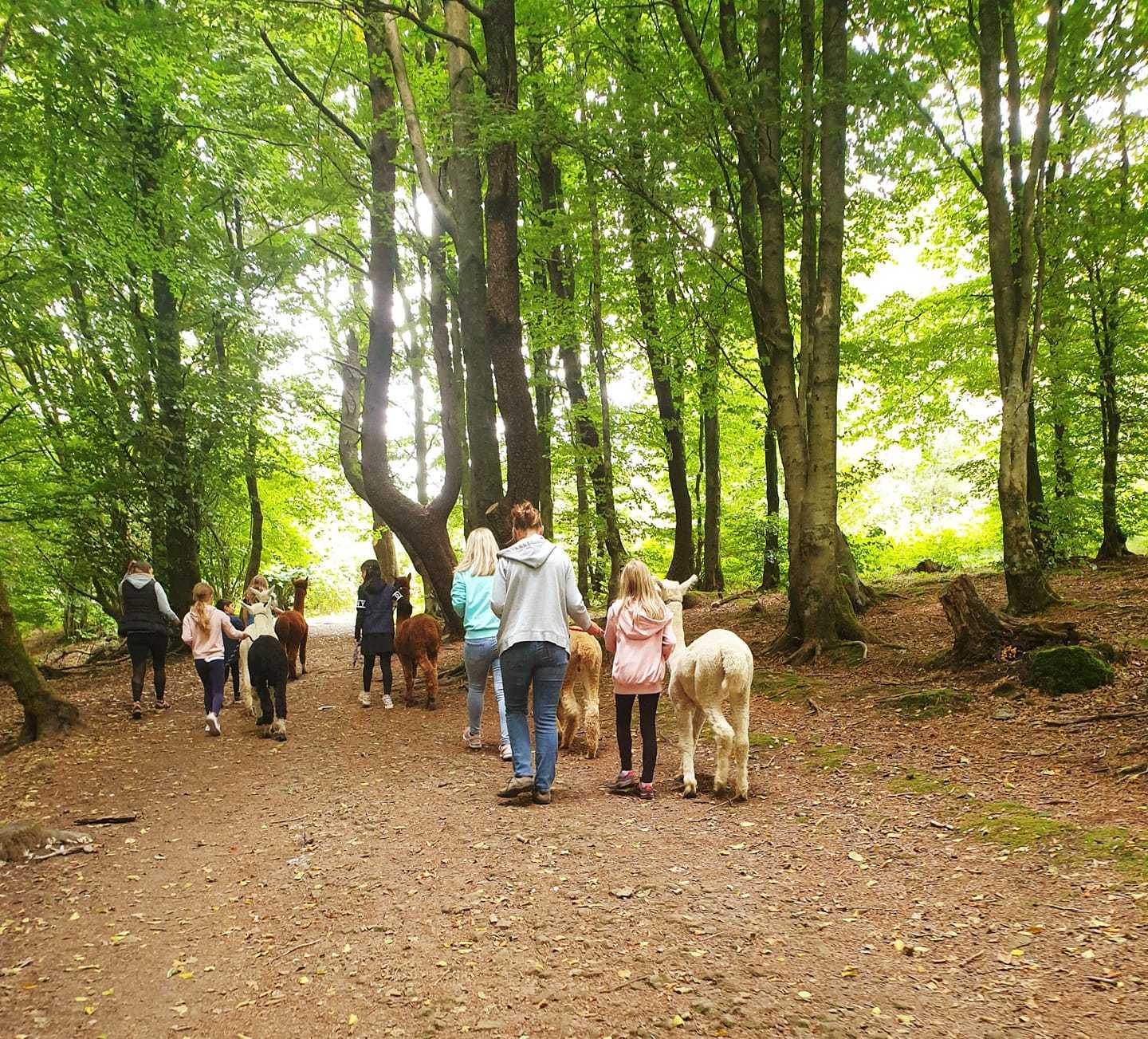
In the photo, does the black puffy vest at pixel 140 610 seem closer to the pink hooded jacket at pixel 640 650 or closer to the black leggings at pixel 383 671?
the black leggings at pixel 383 671

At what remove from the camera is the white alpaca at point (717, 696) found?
5273 millimetres

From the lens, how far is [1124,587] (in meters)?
10.4

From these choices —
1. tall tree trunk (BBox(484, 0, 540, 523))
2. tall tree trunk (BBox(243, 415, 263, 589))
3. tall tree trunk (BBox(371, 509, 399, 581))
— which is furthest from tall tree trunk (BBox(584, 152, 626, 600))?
tall tree trunk (BBox(371, 509, 399, 581))

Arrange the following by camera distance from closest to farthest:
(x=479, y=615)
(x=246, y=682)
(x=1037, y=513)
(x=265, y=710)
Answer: (x=479, y=615), (x=265, y=710), (x=246, y=682), (x=1037, y=513)

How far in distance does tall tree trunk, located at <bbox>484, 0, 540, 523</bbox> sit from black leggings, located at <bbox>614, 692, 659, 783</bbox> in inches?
162

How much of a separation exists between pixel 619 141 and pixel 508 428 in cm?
404

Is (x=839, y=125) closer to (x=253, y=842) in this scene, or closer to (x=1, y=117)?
(x=253, y=842)

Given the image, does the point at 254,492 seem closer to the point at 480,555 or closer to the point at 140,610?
the point at 140,610

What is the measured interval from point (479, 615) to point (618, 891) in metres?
3.49

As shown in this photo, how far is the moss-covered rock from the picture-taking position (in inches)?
256

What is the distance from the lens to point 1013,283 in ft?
29.3

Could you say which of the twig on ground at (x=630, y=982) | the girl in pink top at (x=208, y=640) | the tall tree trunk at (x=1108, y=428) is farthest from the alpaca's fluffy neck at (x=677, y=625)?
the tall tree trunk at (x=1108, y=428)

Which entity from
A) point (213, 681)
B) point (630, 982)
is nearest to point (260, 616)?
point (213, 681)

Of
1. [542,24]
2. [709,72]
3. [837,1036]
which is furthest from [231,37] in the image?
[837,1036]
